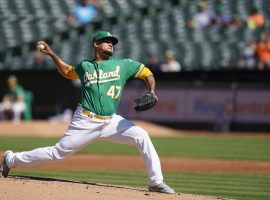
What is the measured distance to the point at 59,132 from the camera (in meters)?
17.5

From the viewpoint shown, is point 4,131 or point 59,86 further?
point 59,86

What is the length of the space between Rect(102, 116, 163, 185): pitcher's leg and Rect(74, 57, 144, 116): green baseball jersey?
0.17m

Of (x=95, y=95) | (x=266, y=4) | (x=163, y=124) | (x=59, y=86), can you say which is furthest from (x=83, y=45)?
(x=95, y=95)

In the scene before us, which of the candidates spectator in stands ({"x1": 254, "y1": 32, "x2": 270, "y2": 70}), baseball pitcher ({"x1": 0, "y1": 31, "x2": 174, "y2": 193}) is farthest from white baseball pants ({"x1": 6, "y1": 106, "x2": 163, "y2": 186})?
spectator in stands ({"x1": 254, "y1": 32, "x2": 270, "y2": 70})

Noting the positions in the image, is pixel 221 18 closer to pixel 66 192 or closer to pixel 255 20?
pixel 255 20

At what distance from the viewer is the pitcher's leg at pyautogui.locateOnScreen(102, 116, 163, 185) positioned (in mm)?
6949

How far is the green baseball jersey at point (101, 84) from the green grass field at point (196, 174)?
1.61m

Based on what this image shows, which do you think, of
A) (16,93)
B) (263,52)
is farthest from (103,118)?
(16,93)

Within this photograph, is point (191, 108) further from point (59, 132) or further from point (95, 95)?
point (95, 95)

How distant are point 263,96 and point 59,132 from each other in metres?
5.18

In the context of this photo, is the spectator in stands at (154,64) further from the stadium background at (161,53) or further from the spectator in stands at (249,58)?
the spectator in stands at (249,58)

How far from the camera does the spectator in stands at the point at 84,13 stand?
2142 cm

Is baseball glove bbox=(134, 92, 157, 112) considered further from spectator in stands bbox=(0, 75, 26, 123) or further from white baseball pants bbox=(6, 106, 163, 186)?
spectator in stands bbox=(0, 75, 26, 123)

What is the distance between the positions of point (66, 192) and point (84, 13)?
1532cm
